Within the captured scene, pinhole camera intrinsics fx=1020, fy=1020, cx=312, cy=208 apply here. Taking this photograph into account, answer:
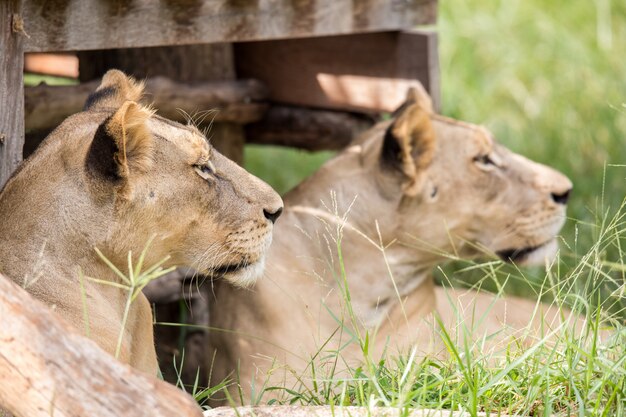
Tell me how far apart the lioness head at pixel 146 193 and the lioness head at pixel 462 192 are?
3.04 feet

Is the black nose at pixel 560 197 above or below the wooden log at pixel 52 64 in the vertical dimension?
below

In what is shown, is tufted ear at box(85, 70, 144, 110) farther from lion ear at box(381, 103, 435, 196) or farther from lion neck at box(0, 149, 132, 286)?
lion ear at box(381, 103, 435, 196)

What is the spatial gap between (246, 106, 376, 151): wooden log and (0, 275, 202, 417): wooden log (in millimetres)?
3009

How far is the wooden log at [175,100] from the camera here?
3.74 meters

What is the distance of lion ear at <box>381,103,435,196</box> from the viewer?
11.6 feet

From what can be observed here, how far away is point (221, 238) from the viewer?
9.14 ft

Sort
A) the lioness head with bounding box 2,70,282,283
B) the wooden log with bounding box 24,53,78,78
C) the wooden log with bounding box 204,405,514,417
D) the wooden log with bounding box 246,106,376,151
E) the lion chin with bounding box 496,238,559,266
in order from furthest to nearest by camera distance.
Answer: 1. the wooden log with bounding box 24,53,78,78
2. the wooden log with bounding box 246,106,376,151
3. the lion chin with bounding box 496,238,559,266
4. the lioness head with bounding box 2,70,282,283
5. the wooden log with bounding box 204,405,514,417

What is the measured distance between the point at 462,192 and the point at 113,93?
4.75 ft

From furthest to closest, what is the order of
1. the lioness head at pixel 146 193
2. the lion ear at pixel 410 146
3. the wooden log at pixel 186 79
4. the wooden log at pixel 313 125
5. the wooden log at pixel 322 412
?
the wooden log at pixel 313 125
the wooden log at pixel 186 79
the lion ear at pixel 410 146
the lioness head at pixel 146 193
the wooden log at pixel 322 412

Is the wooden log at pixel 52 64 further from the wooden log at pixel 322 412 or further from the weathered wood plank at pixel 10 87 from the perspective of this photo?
the wooden log at pixel 322 412

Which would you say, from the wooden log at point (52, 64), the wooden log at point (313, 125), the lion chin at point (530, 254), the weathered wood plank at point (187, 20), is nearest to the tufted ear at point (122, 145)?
the weathered wood plank at point (187, 20)

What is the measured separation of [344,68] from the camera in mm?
4707

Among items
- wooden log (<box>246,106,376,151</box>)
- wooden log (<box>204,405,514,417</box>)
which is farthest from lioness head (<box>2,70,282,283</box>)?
wooden log (<box>246,106,376,151</box>)

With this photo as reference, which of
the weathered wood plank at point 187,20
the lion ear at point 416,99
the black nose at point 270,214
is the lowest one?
the black nose at point 270,214
